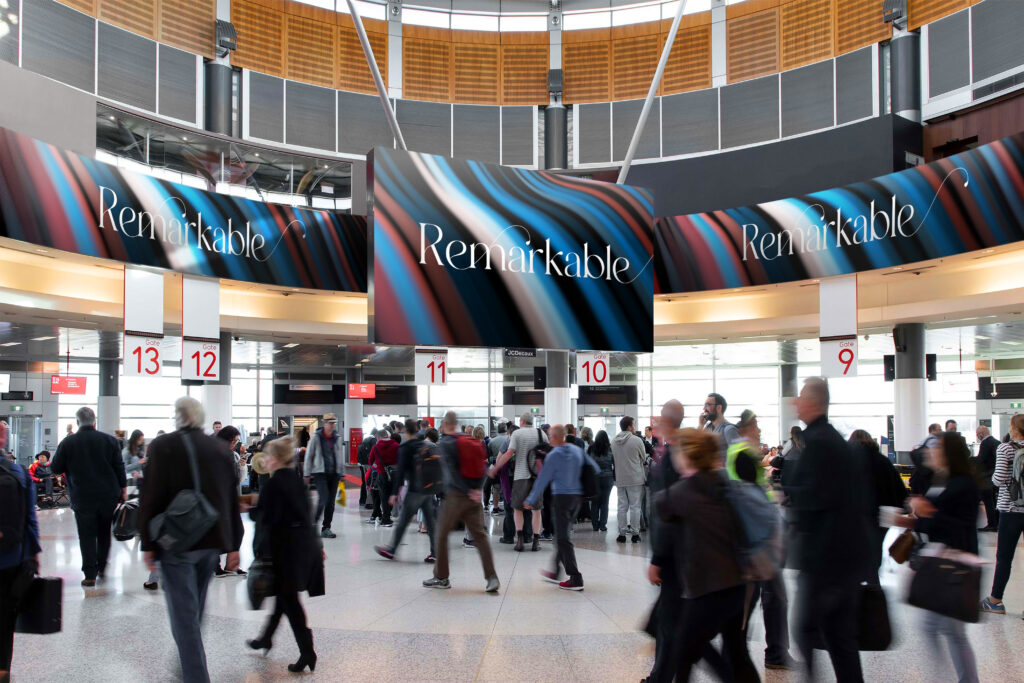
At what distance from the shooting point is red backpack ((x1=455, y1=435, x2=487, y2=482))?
766 centimetres

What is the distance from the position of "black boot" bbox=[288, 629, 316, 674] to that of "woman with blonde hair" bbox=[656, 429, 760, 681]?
8.37 feet

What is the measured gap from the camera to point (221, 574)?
28.9ft

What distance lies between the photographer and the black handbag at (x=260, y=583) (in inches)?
199

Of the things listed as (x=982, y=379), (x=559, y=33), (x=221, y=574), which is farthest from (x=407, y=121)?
(x=982, y=379)

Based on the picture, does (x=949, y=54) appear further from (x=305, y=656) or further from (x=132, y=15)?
(x=305, y=656)

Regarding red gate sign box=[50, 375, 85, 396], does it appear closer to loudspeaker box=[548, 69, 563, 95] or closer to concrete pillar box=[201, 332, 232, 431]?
concrete pillar box=[201, 332, 232, 431]

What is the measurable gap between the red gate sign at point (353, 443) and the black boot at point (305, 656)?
926 inches

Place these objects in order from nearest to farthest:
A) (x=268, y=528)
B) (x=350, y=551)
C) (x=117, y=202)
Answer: (x=268, y=528) → (x=350, y=551) → (x=117, y=202)

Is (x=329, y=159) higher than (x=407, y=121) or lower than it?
lower

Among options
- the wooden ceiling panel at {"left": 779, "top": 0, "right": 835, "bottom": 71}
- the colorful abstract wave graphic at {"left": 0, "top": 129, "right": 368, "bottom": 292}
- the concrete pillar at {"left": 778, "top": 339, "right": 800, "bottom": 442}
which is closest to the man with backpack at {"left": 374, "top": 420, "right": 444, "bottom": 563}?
the colorful abstract wave graphic at {"left": 0, "top": 129, "right": 368, "bottom": 292}

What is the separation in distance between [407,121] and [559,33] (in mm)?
4436

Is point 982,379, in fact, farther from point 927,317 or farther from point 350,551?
point 350,551

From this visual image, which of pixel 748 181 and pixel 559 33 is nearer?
→ pixel 748 181

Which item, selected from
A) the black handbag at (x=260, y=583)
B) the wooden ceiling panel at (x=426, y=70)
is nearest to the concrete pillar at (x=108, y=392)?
the wooden ceiling panel at (x=426, y=70)
